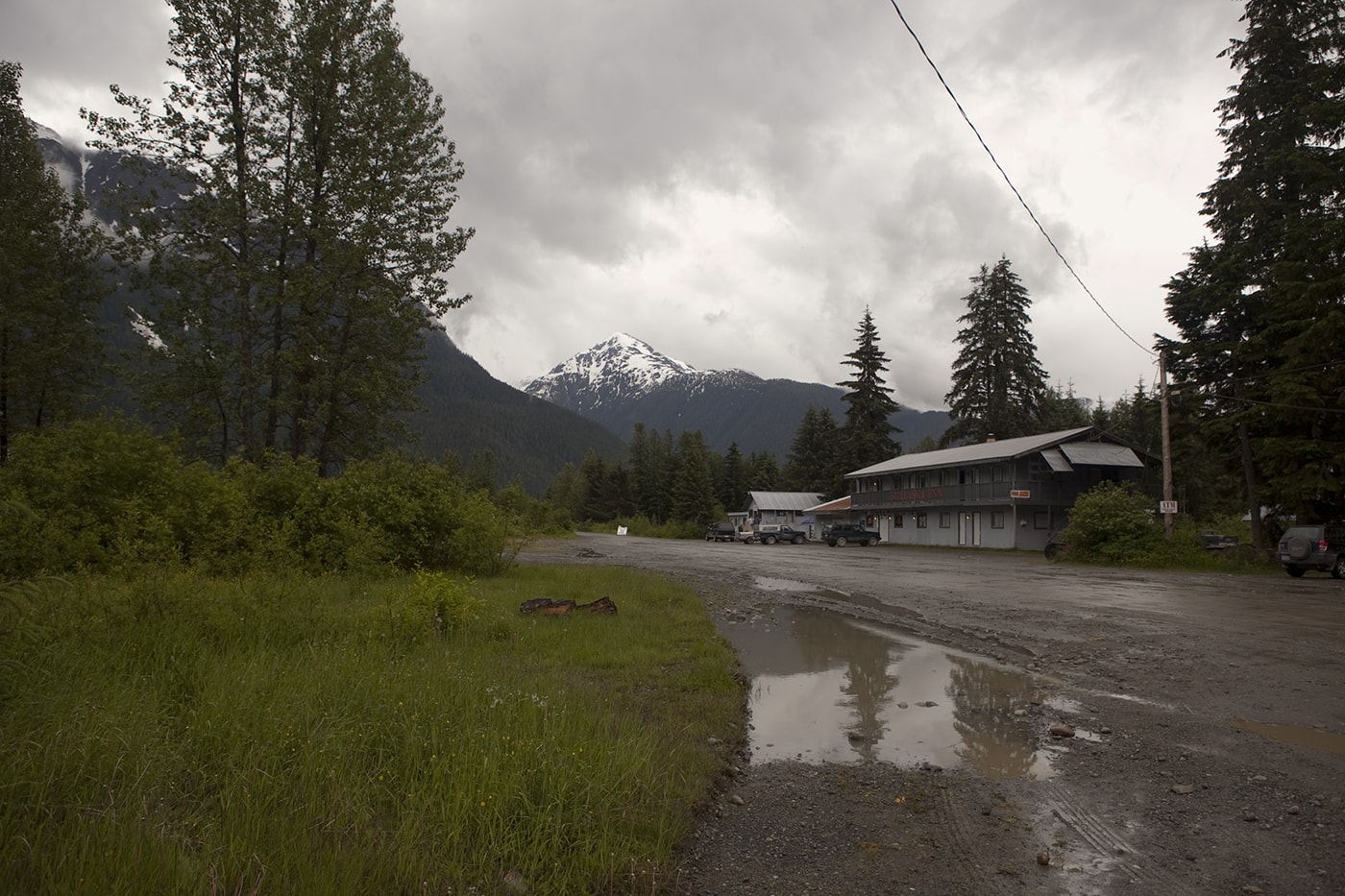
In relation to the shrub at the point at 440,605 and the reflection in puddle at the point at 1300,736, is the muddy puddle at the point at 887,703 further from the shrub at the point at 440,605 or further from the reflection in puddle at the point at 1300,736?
the shrub at the point at 440,605

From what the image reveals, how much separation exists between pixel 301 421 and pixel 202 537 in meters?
8.00

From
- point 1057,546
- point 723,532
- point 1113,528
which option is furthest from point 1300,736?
point 723,532

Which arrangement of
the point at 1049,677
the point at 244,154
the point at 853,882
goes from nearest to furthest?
the point at 853,882
the point at 1049,677
the point at 244,154

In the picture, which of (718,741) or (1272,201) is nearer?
(718,741)

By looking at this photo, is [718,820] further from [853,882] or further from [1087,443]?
[1087,443]

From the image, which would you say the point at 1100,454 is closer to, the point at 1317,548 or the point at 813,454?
the point at 1317,548

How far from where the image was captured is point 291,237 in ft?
67.1

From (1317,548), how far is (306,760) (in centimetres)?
2756

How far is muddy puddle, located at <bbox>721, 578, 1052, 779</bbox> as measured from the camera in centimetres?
604

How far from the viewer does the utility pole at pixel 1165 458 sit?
93.3 feet

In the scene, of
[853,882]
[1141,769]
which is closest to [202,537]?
[853,882]

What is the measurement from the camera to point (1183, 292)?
32750 mm

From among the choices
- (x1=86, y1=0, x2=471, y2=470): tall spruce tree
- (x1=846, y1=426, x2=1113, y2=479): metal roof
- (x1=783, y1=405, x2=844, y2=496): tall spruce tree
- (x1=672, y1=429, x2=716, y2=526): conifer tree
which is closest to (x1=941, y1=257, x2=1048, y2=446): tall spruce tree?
(x1=846, y1=426, x2=1113, y2=479): metal roof

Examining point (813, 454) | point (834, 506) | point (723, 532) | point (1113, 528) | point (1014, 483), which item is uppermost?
point (813, 454)
